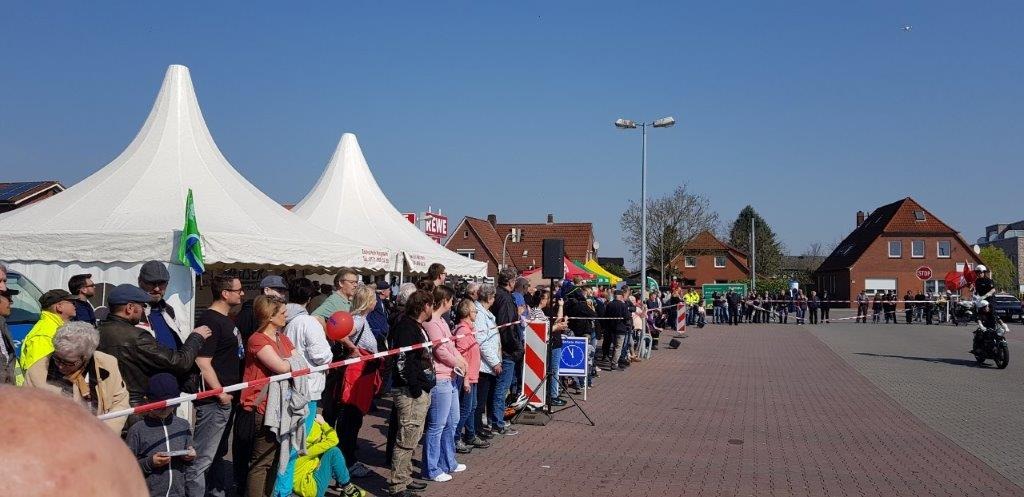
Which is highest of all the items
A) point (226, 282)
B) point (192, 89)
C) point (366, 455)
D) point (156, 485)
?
point (192, 89)

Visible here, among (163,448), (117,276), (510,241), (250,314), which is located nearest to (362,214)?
(117,276)

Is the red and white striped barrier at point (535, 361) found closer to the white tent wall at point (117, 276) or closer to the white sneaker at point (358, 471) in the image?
the white sneaker at point (358, 471)

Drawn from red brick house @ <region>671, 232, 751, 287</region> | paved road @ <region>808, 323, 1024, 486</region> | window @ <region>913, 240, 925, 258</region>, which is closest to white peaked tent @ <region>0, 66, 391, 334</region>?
paved road @ <region>808, 323, 1024, 486</region>

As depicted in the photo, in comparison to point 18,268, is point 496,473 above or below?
below

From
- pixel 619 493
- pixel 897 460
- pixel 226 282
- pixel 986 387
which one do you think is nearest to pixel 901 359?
pixel 986 387

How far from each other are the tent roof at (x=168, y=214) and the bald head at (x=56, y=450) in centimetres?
1047

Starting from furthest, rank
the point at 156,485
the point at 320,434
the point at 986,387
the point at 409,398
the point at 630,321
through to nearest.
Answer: the point at 630,321
the point at 986,387
the point at 409,398
the point at 320,434
the point at 156,485

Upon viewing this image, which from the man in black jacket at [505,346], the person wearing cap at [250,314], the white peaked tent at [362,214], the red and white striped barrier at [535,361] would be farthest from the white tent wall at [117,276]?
the white peaked tent at [362,214]

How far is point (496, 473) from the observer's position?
743 centimetres

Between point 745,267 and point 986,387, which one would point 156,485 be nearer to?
point 986,387

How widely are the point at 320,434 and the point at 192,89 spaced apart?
10429 mm

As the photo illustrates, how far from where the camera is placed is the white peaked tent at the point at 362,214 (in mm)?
18312

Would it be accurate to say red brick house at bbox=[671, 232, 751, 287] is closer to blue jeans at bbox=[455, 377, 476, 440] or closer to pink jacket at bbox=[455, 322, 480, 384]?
blue jeans at bbox=[455, 377, 476, 440]

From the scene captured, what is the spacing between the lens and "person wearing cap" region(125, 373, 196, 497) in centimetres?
434
